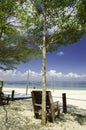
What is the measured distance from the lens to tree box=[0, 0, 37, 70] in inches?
543

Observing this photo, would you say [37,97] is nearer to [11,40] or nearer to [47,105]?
[47,105]

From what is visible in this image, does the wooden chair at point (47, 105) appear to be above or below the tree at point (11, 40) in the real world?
below

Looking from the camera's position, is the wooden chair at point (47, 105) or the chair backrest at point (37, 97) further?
the chair backrest at point (37, 97)

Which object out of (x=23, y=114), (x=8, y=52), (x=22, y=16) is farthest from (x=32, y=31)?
(x=8, y=52)

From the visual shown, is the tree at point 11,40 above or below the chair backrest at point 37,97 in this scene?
above

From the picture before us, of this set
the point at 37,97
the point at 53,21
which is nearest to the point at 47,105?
the point at 37,97

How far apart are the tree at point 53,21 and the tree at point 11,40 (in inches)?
51.7

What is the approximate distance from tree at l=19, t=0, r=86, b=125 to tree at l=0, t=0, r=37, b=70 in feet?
4.31

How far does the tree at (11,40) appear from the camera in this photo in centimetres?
1378

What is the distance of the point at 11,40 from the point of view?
19.5m

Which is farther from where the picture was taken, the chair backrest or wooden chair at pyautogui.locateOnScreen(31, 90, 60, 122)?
the chair backrest

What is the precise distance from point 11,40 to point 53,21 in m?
7.79

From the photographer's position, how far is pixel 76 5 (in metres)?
12.1

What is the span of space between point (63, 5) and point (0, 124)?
7.42m
